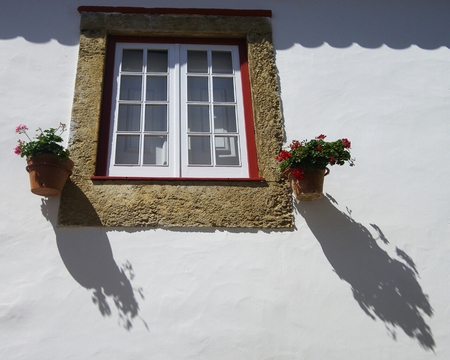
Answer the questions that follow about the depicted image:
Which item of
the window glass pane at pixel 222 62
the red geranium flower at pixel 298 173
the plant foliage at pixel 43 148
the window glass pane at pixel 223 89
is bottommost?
the red geranium flower at pixel 298 173

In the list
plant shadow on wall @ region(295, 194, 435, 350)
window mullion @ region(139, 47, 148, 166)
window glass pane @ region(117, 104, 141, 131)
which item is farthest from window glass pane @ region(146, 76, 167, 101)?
plant shadow on wall @ region(295, 194, 435, 350)

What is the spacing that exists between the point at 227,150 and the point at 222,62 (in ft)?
2.92

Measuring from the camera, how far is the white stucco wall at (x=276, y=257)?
2852 millimetres

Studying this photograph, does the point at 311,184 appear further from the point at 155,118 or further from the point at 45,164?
the point at 45,164

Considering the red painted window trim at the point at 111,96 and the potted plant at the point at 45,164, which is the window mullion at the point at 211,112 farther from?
the potted plant at the point at 45,164

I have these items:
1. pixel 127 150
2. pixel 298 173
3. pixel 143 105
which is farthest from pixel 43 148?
pixel 298 173

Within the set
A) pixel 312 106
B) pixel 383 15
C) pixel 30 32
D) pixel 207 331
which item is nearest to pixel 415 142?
A: pixel 312 106

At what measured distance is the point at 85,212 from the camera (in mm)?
3172

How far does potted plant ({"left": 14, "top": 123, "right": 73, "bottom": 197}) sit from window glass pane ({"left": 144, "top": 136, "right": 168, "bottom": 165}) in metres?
0.67

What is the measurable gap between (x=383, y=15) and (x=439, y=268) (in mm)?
2355

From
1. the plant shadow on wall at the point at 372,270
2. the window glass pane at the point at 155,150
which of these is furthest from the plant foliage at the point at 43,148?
the plant shadow on wall at the point at 372,270

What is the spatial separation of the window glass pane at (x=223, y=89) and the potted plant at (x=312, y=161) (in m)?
0.94

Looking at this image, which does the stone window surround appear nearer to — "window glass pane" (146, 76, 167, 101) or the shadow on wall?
the shadow on wall

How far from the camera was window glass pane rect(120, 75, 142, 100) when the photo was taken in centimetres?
383
